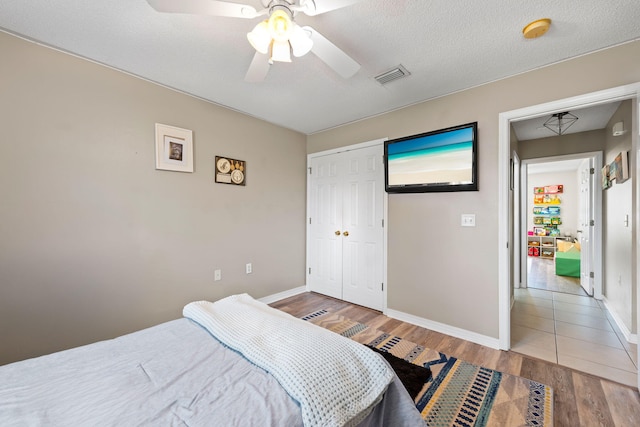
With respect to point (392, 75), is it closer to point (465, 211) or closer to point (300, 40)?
point (300, 40)

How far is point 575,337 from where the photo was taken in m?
2.49

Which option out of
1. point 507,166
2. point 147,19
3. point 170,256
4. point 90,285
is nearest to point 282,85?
point 147,19

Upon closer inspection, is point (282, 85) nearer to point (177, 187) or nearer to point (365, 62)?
point (365, 62)

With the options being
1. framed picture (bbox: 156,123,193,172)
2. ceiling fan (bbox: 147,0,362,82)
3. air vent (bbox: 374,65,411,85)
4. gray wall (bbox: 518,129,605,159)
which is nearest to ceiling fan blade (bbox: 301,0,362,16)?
ceiling fan (bbox: 147,0,362,82)

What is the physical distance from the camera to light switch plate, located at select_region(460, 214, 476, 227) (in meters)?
2.47

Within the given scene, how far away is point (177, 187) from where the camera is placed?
8.57ft

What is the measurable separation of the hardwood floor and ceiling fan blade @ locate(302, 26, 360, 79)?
2.39 metres

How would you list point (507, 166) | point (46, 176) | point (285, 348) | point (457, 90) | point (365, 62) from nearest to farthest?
point (285, 348) → point (46, 176) → point (365, 62) → point (507, 166) → point (457, 90)

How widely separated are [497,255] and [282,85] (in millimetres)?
2494

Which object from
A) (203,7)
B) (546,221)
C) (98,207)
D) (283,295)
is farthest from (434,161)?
(546,221)

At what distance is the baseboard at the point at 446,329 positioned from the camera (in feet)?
7.79

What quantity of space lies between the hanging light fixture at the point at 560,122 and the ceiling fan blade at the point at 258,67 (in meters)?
3.14

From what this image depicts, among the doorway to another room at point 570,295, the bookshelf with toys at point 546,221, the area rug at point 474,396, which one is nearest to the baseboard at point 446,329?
the doorway to another room at point 570,295

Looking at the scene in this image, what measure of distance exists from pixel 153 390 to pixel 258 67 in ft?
5.65
